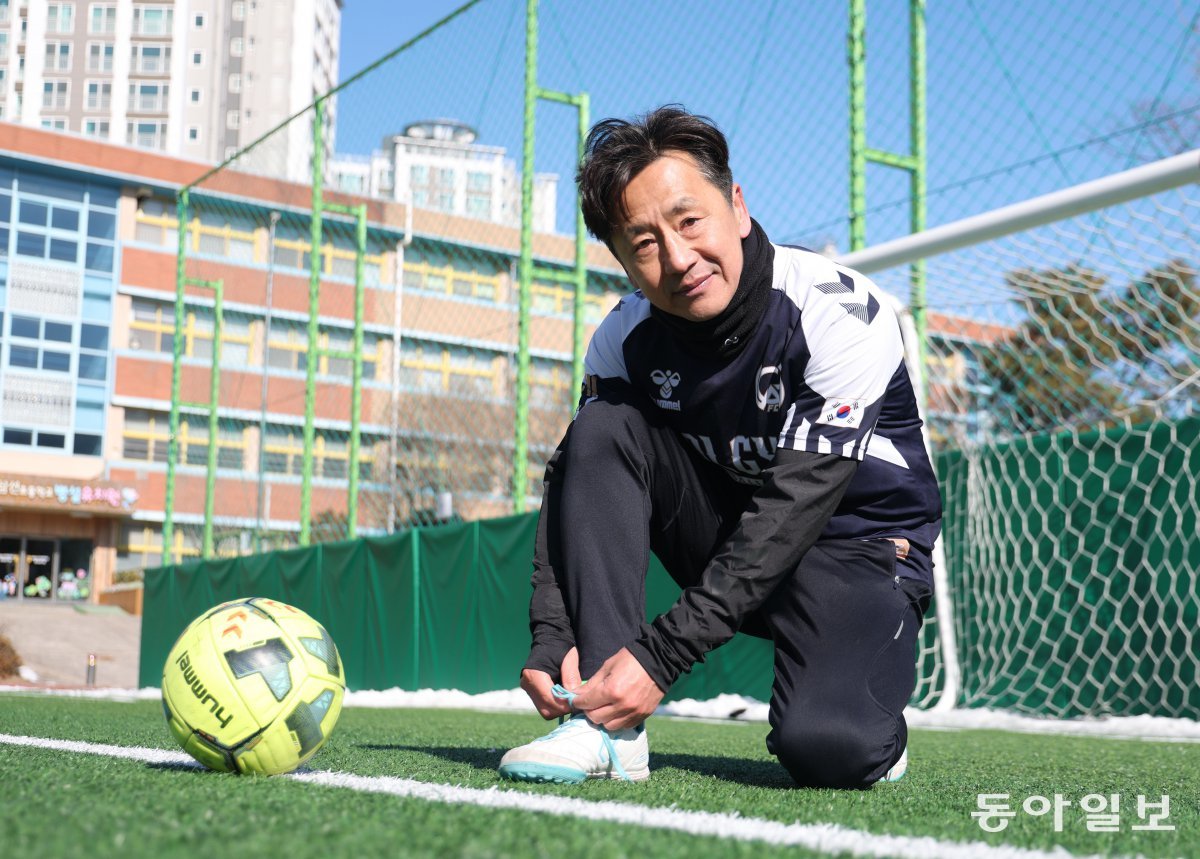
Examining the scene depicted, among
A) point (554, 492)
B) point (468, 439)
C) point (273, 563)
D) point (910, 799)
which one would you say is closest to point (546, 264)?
point (468, 439)

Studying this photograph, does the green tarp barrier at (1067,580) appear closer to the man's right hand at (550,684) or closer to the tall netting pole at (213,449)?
the man's right hand at (550,684)

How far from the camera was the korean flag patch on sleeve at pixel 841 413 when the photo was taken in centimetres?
223

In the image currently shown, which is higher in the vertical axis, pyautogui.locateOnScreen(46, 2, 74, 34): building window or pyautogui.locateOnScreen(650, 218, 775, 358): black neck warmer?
pyautogui.locateOnScreen(46, 2, 74, 34): building window

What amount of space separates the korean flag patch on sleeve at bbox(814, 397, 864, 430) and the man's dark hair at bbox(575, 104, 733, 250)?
46 cm

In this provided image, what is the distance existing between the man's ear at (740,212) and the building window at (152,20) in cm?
4900

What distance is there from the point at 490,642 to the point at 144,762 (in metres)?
6.36

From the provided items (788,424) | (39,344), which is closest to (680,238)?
(788,424)

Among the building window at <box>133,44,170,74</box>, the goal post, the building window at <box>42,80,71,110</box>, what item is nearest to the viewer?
the goal post

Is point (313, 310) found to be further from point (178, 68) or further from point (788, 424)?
point (178, 68)

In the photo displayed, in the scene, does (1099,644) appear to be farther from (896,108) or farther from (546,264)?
(546,264)

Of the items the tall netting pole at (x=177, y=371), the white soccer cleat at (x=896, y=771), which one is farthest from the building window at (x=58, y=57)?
the white soccer cleat at (x=896, y=771)

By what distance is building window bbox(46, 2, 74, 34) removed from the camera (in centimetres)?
4084

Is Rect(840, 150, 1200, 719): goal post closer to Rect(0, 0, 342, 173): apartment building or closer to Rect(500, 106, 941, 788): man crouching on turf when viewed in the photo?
Rect(500, 106, 941, 788): man crouching on turf

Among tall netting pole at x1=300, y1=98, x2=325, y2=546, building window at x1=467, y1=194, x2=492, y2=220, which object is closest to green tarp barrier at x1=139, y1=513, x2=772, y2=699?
tall netting pole at x1=300, y1=98, x2=325, y2=546
